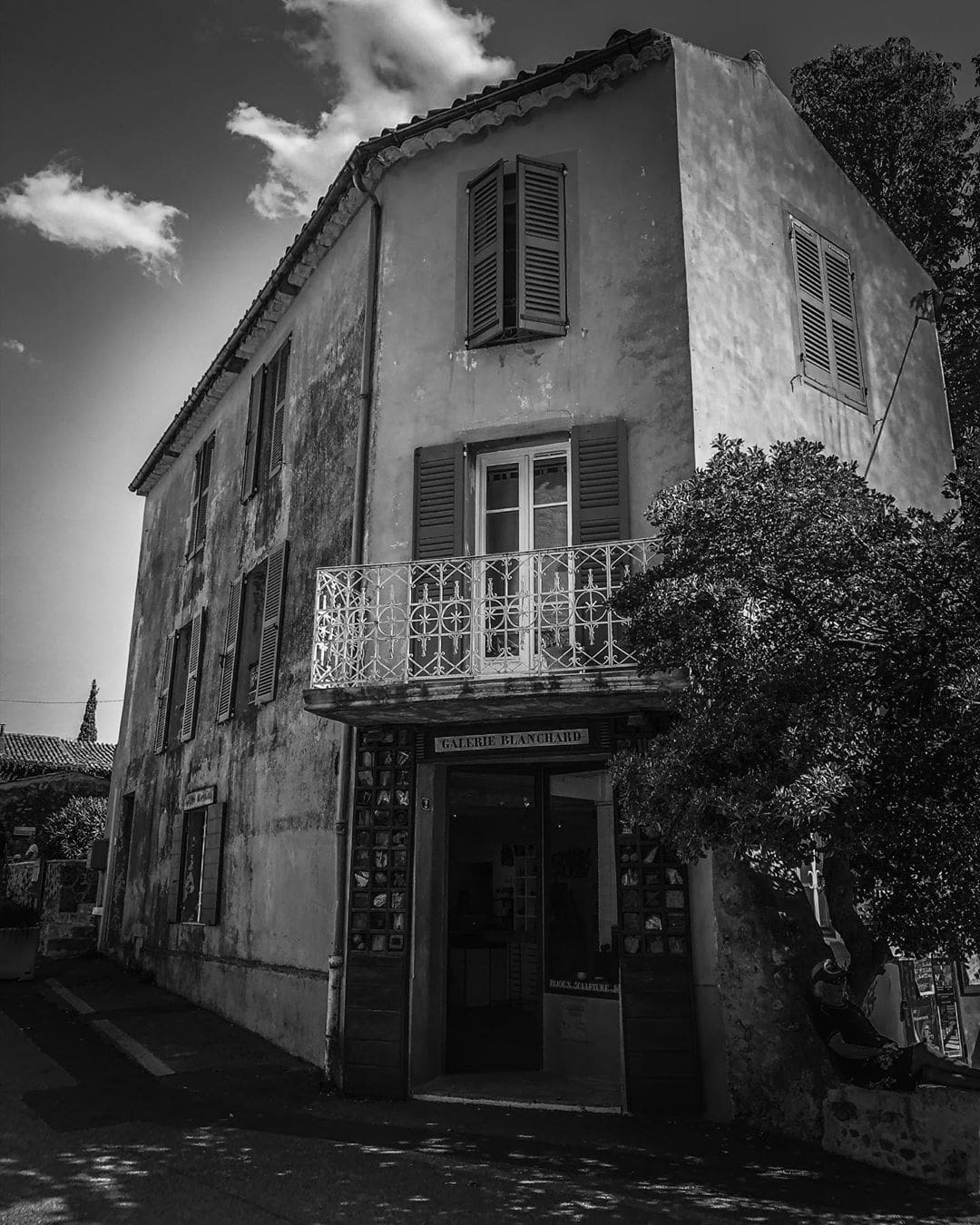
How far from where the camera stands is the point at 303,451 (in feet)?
43.0

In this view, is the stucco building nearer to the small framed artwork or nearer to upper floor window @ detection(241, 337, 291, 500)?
upper floor window @ detection(241, 337, 291, 500)

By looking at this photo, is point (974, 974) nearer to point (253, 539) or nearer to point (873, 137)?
point (253, 539)

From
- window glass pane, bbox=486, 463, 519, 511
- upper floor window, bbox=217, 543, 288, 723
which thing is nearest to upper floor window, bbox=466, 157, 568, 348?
window glass pane, bbox=486, 463, 519, 511

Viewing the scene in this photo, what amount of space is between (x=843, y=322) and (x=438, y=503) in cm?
514

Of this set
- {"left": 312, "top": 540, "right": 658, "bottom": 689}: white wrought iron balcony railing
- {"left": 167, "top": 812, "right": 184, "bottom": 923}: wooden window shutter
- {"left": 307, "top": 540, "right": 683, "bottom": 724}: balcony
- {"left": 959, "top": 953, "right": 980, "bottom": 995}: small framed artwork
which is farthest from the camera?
{"left": 167, "top": 812, "right": 184, "bottom": 923}: wooden window shutter

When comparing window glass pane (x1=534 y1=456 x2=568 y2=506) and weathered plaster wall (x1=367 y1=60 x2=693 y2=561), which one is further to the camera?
window glass pane (x1=534 y1=456 x2=568 y2=506)

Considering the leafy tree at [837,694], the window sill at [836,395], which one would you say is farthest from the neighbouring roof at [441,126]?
the leafy tree at [837,694]

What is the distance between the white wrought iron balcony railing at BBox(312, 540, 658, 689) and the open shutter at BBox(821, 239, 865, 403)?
12.9ft

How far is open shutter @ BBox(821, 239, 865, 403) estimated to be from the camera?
11.2 m

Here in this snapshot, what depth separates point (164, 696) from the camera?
1778 centimetres

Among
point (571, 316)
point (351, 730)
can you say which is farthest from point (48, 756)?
point (571, 316)

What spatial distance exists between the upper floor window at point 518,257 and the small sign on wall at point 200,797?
7.60m

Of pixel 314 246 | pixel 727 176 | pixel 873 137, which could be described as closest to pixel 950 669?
pixel 727 176

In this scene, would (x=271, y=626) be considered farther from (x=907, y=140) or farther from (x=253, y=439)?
(x=907, y=140)
